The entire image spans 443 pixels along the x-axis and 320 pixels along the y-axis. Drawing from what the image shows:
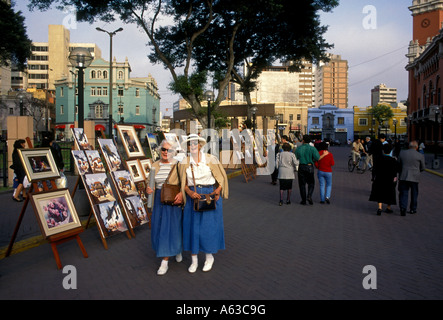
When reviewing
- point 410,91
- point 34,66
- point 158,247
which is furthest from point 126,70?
point 158,247

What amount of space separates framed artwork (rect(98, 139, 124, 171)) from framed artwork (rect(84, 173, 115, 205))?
1.23 ft

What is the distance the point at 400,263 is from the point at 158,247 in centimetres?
341

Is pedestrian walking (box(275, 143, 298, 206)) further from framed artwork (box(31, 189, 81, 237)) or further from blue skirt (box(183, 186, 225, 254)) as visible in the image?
framed artwork (box(31, 189, 81, 237))

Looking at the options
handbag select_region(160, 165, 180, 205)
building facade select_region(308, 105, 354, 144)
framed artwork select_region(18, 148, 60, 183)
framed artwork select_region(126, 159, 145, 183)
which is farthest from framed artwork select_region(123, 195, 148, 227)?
building facade select_region(308, 105, 354, 144)

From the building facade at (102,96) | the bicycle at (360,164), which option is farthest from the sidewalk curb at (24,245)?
the building facade at (102,96)

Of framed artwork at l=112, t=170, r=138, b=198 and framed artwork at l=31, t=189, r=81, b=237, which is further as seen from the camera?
framed artwork at l=112, t=170, r=138, b=198

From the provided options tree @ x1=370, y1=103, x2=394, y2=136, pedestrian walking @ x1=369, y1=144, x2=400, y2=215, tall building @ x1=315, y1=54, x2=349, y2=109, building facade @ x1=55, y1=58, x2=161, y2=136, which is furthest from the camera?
tall building @ x1=315, y1=54, x2=349, y2=109

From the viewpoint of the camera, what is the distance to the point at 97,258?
Answer: 226 inches

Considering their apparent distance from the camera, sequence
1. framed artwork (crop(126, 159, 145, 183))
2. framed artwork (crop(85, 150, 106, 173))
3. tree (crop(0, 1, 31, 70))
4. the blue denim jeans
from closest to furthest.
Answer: framed artwork (crop(85, 150, 106, 173)) → framed artwork (crop(126, 159, 145, 183)) → the blue denim jeans → tree (crop(0, 1, 31, 70))

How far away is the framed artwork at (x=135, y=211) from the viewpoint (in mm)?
7100

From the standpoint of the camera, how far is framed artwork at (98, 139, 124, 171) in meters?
7.23

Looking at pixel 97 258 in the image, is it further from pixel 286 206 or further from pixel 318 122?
pixel 318 122

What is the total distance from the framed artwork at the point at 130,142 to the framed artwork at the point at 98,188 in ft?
4.10

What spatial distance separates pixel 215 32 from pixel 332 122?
6747 cm
